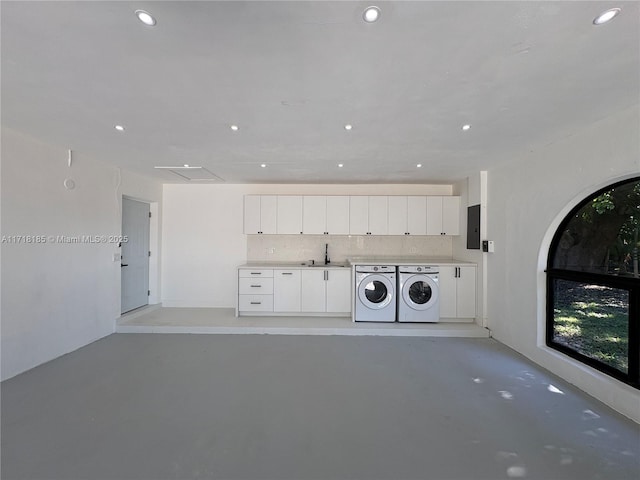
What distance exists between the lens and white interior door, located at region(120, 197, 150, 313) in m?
4.66

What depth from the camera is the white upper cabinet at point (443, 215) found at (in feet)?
16.6

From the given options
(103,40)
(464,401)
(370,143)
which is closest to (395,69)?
(370,143)

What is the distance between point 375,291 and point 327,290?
0.79 metres

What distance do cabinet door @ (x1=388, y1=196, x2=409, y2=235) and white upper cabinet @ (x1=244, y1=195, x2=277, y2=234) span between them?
2.09 m

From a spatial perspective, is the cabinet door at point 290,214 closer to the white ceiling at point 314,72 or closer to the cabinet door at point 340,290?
the cabinet door at point 340,290

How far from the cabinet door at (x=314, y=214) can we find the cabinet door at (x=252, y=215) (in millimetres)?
828

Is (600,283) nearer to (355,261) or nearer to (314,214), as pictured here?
(355,261)

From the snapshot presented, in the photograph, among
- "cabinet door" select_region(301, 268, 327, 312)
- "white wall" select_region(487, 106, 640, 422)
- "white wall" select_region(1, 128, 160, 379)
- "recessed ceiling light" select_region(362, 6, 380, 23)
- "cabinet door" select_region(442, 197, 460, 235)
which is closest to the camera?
"recessed ceiling light" select_region(362, 6, 380, 23)

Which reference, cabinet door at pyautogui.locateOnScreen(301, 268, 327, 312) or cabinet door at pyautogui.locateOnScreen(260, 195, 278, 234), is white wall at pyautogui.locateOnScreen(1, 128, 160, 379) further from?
cabinet door at pyautogui.locateOnScreen(301, 268, 327, 312)

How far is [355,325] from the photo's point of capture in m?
4.40

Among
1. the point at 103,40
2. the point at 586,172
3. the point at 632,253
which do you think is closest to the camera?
the point at 103,40

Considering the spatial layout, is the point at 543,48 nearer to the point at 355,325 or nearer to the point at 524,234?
the point at 524,234

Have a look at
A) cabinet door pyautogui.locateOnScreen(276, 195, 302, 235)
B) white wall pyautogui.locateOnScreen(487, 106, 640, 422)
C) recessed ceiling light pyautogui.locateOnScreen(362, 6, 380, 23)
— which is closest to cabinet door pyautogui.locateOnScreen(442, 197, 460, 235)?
white wall pyautogui.locateOnScreen(487, 106, 640, 422)

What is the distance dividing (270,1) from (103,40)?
939 millimetres
